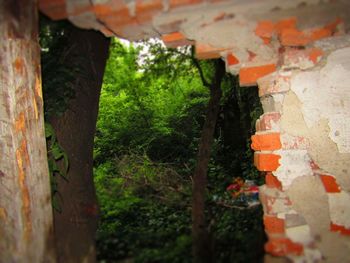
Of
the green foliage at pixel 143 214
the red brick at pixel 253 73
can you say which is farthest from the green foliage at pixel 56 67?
the red brick at pixel 253 73

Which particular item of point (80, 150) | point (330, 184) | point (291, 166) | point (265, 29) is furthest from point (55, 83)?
point (330, 184)

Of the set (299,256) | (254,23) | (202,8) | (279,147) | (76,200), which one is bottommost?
(299,256)

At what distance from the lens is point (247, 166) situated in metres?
3.44

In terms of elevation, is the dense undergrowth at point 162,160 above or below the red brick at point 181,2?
below

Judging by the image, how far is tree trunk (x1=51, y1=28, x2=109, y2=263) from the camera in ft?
7.24

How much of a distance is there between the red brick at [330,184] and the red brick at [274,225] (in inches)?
13.5

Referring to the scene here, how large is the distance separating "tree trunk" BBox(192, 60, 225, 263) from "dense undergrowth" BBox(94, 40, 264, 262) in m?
0.07

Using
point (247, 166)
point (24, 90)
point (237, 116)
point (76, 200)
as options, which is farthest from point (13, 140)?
point (237, 116)

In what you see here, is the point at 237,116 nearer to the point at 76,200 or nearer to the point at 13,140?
the point at 76,200

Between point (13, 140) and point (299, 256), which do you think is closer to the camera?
point (13, 140)

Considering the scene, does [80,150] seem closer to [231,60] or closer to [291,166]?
[231,60]

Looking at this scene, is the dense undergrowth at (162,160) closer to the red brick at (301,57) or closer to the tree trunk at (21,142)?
the tree trunk at (21,142)

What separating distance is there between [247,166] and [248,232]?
129 cm

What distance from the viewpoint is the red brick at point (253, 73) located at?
1838mm
